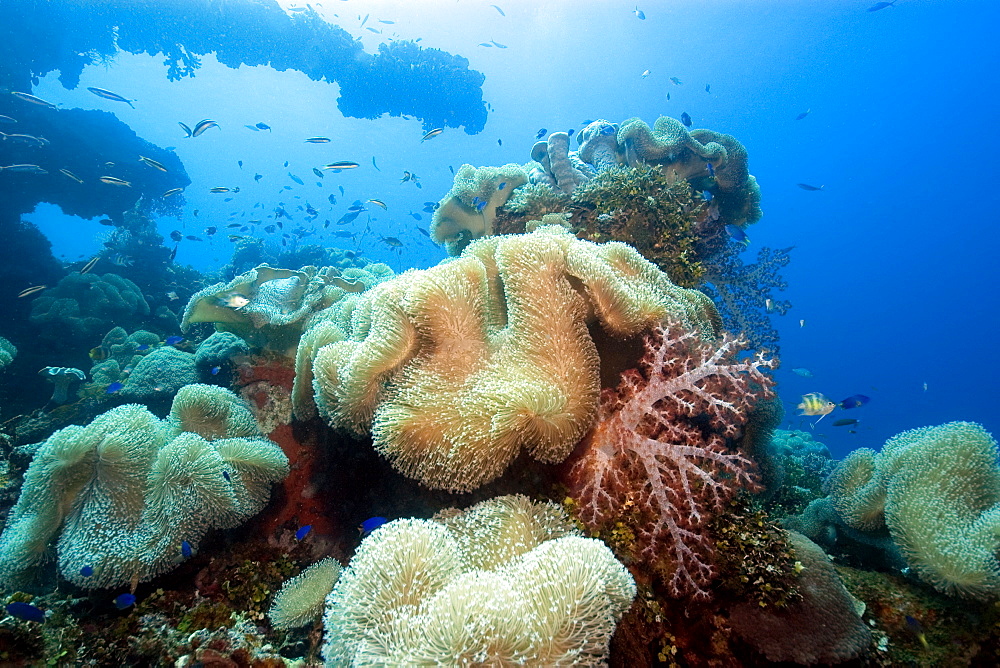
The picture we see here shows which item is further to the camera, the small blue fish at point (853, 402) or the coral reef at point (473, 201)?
the small blue fish at point (853, 402)

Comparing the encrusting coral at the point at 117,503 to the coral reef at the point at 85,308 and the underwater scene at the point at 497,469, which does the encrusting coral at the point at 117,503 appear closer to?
the underwater scene at the point at 497,469

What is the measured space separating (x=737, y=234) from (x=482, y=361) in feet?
19.3

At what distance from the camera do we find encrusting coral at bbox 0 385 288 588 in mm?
2971

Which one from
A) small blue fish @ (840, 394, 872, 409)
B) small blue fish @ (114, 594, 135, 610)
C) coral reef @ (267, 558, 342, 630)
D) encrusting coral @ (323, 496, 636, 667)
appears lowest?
small blue fish @ (114, 594, 135, 610)

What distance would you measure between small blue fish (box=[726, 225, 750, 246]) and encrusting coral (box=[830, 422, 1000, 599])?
12.5 feet

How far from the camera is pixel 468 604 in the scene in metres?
1.61

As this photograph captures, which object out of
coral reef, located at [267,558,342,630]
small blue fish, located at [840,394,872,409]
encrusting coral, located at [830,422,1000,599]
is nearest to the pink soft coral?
encrusting coral, located at [830,422,1000,599]

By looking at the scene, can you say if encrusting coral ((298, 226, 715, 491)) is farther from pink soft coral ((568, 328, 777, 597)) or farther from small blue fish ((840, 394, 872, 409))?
small blue fish ((840, 394, 872, 409))

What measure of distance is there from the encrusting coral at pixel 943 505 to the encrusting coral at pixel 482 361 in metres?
2.21

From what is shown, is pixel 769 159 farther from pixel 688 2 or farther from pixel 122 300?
pixel 122 300

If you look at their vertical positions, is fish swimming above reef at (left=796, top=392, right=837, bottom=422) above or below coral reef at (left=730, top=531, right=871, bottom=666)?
above

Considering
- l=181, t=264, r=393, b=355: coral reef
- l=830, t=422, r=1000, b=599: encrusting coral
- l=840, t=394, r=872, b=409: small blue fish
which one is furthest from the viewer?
l=840, t=394, r=872, b=409: small blue fish

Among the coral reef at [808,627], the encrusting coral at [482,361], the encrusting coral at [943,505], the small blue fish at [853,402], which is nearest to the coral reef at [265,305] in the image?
the encrusting coral at [482,361]

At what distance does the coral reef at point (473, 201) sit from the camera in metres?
5.95
